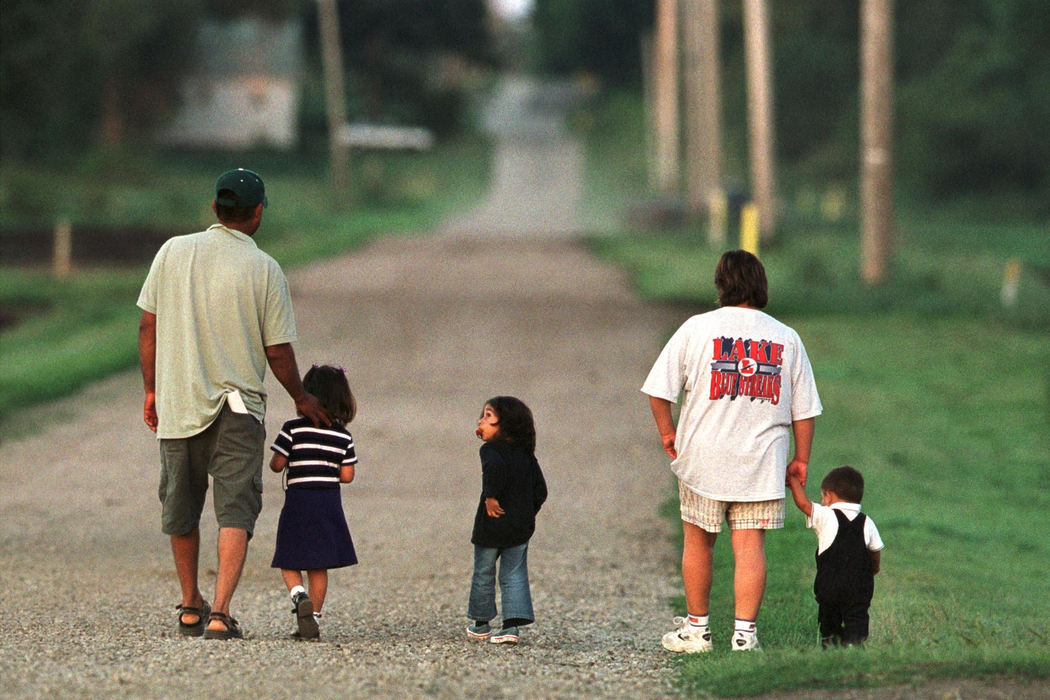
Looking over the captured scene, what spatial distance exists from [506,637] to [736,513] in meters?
1.11

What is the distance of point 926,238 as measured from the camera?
1756 inches

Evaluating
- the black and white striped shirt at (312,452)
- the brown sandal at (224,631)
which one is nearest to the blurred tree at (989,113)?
the black and white striped shirt at (312,452)

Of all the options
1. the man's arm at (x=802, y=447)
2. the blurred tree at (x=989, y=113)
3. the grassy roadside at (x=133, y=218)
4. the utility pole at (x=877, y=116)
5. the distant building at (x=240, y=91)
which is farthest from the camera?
the distant building at (x=240, y=91)

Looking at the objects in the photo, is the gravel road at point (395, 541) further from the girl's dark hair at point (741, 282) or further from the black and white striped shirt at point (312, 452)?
the girl's dark hair at point (741, 282)

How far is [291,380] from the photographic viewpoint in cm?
654

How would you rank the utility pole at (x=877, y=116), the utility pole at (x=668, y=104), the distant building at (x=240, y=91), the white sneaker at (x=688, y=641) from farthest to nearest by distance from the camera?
the distant building at (x=240, y=91), the utility pole at (x=668, y=104), the utility pole at (x=877, y=116), the white sneaker at (x=688, y=641)

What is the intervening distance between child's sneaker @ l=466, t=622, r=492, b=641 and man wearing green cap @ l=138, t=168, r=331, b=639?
1.02 meters

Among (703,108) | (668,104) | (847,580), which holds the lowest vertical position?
(847,580)

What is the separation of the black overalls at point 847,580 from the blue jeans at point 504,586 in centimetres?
126

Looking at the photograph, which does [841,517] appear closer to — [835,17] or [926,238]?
[926,238]

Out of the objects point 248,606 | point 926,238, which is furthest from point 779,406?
point 926,238

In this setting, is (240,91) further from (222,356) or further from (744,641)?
(744,641)

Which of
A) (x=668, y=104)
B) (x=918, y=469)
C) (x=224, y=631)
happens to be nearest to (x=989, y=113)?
(x=668, y=104)

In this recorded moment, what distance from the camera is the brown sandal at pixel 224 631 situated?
21.0 feet
